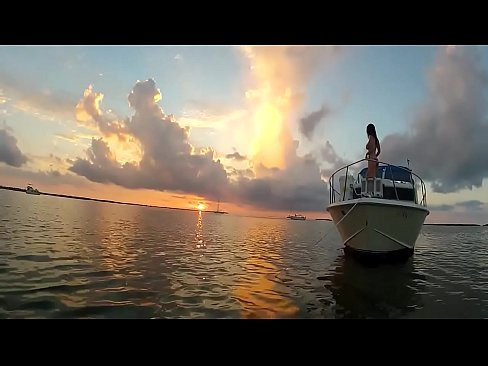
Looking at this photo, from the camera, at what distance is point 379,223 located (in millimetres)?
14883

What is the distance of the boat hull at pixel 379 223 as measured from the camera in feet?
48.0

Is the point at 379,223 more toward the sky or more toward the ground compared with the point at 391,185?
more toward the ground

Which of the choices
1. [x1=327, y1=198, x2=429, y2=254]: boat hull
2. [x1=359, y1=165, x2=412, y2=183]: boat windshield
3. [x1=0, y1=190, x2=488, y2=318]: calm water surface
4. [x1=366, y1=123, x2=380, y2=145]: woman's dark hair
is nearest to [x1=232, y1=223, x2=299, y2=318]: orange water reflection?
[x1=0, y1=190, x2=488, y2=318]: calm water surface

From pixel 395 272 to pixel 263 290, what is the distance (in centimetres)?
810

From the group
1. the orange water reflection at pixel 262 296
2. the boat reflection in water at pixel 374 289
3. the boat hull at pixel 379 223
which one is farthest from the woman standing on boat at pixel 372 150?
the orange water reflection at pixel 262 296

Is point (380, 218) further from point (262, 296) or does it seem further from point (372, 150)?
point (262, 296)

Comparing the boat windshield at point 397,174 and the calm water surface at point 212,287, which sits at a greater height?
the boat windshield at point 397,174

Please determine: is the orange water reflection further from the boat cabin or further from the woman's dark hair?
the woman's dark hair

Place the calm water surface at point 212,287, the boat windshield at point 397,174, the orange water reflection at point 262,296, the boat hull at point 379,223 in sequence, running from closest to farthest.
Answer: the calm water surface at point 212,287, the orange water reflection at point 262,296, the boat hull at point 379,223, the boat windshield at point 397,174

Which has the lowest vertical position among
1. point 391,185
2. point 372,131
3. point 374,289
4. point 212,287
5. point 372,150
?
point 212,287

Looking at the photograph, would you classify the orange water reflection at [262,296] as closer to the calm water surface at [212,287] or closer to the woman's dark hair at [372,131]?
the calm water surface at [212,287]

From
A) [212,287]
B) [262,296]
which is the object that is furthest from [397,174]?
[212,287]

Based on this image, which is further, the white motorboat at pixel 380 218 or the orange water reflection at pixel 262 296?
the white motorboat at pixel 380 218
